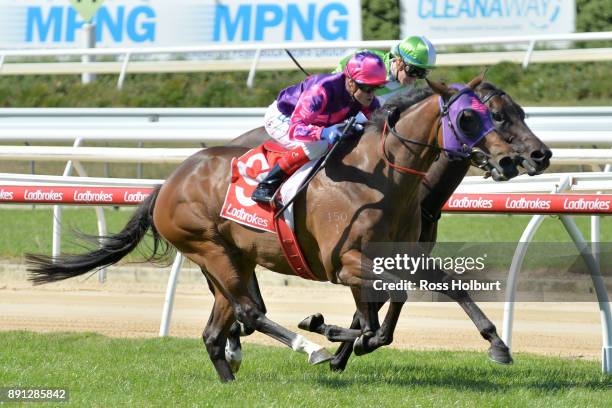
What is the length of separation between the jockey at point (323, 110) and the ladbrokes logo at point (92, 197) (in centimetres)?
172

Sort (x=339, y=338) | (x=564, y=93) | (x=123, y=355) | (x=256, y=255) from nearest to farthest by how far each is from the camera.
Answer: (x=339, y=338)
(x=256, y=255)
(x=123, y=355)
(x=564, y=93)

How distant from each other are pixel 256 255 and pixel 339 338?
0.73 meters

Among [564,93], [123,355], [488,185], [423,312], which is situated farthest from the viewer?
[564,93]

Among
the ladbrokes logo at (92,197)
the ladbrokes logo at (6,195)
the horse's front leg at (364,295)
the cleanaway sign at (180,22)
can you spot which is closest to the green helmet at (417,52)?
the horse's front leg at (364,295)

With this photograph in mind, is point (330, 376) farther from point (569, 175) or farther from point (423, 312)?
point (423, 312)

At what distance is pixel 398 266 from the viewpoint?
16.8ft

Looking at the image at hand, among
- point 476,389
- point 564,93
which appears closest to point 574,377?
point 476,389

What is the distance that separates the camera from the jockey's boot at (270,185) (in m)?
5.38


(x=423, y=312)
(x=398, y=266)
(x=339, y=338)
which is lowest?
(x=423, y=312)

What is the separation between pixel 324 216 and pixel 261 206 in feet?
1.27

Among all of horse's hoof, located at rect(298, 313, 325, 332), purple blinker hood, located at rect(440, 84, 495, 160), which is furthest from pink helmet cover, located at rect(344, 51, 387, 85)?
horse's hoof, located at rect(298, 313, 325, 332)

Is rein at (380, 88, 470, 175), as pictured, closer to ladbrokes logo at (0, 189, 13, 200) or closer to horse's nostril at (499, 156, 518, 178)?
horse's nostril at (499, 156, 518, 178)

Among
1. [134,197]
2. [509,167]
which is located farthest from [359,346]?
[134,197]

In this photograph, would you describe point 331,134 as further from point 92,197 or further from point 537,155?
point 92,197
